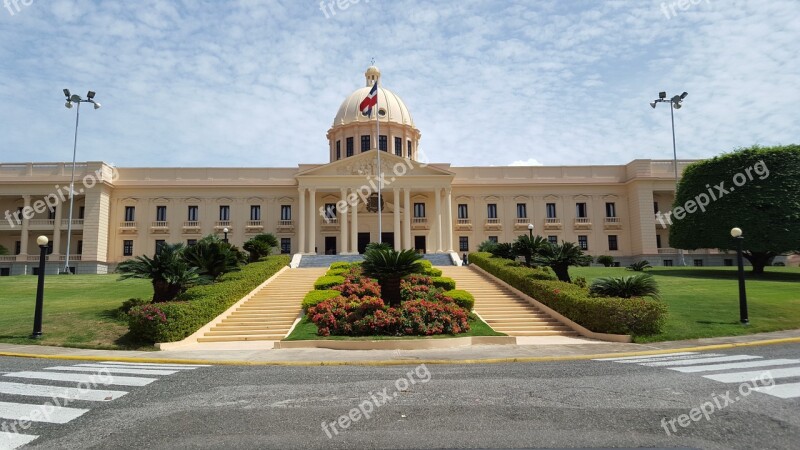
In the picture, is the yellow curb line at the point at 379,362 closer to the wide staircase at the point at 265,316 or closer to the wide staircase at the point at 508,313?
Result: the wide staircase at the point at 265,316

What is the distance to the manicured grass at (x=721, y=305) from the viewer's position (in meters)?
16.4

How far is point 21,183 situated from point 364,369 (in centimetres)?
5043

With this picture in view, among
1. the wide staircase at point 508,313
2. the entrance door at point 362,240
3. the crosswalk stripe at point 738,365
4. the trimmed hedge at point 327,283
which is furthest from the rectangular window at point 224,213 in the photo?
the crosswalk stripe at point 738,365

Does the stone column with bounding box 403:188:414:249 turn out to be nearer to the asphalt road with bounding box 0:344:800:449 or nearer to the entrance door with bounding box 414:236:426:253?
the entrance door with bounding box 414:236:426:253

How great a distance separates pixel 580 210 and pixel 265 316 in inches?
1574

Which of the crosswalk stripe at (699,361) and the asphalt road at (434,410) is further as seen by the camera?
the crosswalk stripe at (699,361)

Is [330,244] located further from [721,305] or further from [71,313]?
[721,305]

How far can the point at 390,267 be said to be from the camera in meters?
18.6

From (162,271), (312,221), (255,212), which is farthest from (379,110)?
(162,271)

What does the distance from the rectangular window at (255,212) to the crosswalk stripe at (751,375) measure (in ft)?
152

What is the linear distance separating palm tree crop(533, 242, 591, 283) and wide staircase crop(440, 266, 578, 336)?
89.3 inches

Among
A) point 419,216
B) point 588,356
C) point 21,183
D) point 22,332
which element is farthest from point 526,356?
point 21,183

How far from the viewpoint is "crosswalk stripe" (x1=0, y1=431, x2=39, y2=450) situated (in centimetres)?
575

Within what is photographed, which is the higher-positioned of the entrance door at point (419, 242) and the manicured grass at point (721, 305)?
the entrance door at point (419, 242)
